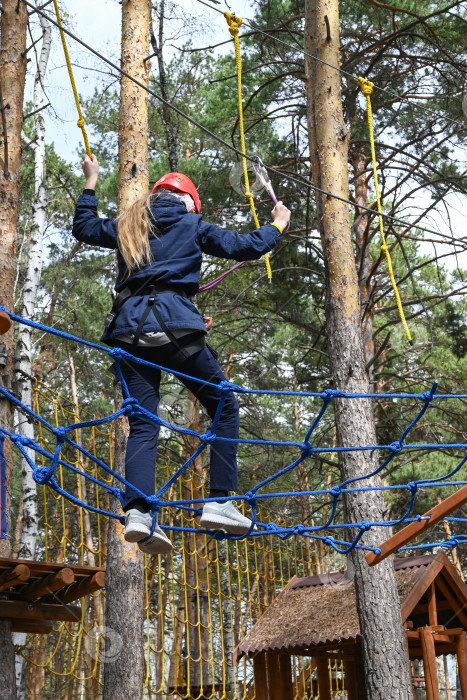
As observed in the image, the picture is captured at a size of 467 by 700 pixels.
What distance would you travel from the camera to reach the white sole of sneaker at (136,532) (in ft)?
7.97

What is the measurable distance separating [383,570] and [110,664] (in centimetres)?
158

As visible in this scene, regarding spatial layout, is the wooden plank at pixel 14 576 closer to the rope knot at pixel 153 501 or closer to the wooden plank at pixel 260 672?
the rope knot at pixel 153 501

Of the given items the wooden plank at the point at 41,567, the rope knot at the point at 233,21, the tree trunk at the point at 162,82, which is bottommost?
the wooden plank at the point at 41,567

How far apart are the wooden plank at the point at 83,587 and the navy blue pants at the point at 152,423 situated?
130 centimetres

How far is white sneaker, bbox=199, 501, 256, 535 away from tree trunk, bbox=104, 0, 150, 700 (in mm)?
1624

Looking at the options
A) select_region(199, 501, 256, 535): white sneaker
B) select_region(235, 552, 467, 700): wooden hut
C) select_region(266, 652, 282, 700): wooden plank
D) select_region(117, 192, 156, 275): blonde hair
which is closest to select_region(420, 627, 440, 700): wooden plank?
select_region(235, 552, 467, 700): wooden hut

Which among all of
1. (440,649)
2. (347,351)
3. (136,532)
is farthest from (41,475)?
(440,649)

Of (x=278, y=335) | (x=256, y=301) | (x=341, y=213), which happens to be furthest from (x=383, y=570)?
(x=278, y=335)

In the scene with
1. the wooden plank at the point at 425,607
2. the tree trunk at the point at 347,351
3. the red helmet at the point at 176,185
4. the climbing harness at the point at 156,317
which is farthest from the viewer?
the wooden plank at the point at 425,607

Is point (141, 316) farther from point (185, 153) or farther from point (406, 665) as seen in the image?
point (185, 153)

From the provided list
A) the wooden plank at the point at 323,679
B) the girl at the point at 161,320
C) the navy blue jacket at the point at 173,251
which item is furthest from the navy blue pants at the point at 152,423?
the wooden plank at the point at 323,679

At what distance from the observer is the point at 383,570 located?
4.41 meters

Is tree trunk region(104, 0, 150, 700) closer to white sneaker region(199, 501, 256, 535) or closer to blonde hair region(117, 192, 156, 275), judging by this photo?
white sneaker region(199, 501, 256, 535)

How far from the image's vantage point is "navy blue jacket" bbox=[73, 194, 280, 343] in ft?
8.50
